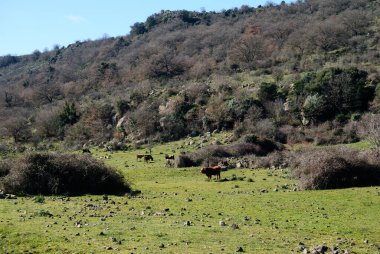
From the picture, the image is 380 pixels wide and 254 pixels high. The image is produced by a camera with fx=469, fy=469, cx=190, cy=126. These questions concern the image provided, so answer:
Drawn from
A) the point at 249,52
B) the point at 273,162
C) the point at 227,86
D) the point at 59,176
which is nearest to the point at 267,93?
the point at 227,86

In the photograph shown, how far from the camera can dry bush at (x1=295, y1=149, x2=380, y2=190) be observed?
2633 cm

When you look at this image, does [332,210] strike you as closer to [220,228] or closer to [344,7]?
[220,228]

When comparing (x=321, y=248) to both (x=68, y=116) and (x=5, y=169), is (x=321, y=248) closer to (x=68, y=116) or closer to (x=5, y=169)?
(x=5, y=169)

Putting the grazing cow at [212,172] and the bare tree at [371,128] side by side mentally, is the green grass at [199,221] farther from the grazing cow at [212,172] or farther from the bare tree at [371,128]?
the bare tree at [371,128]

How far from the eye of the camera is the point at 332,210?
19453 millimetres

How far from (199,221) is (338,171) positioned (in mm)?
12172

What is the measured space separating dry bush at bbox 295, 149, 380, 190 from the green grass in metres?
1.34

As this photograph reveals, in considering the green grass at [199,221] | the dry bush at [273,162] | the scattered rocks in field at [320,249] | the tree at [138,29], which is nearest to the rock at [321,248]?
the scattered rocks in field at [320,249]

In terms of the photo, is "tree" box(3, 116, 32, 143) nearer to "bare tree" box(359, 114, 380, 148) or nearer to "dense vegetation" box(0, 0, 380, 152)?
"dense vegetation" box(0, 0, 380, 152)

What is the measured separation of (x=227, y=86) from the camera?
76625mm

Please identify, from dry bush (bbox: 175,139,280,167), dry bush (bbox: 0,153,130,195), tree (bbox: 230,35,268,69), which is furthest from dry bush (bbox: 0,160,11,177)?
tree (bbox: 230,35,268,69)

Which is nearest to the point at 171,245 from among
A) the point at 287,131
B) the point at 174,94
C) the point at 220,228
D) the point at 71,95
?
the point at 220,228

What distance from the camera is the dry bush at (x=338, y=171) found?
26328 mm

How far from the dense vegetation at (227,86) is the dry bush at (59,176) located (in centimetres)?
2798
